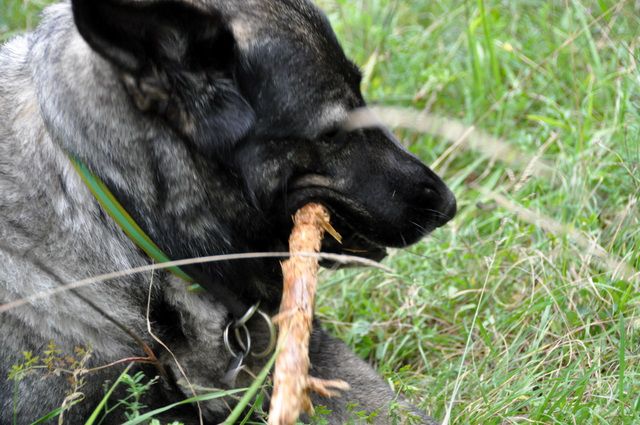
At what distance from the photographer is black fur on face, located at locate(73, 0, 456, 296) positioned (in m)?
2.33

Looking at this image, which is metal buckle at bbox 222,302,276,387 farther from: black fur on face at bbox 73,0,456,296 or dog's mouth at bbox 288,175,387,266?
dog's mouth at bbox 288,175,387,266

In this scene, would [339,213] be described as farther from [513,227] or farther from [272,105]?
[513,227]

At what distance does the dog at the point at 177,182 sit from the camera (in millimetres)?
2373

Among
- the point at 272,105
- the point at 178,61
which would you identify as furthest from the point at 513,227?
the point at 178,61

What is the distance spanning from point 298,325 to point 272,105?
616 millimetres

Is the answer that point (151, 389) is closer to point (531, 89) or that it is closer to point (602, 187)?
point (602, 187)

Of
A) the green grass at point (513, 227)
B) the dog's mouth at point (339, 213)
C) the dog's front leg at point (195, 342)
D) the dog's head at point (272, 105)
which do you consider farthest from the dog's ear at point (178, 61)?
the green grass at point (513, 227)

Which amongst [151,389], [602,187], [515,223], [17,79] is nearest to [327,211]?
[151,389]

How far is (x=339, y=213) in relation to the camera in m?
2.53

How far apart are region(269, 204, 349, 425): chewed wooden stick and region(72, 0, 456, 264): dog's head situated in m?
0.07

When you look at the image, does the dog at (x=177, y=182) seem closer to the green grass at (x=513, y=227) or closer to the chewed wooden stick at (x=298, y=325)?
the chewed wooden stick at (x=298, y=325)

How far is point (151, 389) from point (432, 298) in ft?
4.10

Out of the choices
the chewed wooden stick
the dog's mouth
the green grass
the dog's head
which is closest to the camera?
the chewed wooden stick

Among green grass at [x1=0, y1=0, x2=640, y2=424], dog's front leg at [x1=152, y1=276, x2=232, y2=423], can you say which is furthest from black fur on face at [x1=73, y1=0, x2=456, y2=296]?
green grass at [x1=0, y1=0, x2=640, y2=424]
